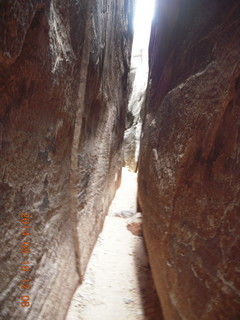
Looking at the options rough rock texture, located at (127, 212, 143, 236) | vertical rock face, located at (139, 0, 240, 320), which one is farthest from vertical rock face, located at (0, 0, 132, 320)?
rough rock texture, located at (127, 212, 143, 236)

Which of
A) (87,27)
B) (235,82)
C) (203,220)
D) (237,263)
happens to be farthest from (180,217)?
(87,27)

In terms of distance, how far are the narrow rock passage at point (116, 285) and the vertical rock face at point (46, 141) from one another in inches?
8.1

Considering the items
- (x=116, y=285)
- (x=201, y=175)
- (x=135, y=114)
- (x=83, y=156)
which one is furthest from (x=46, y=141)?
(x=135, y=114)

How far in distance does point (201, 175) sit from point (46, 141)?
3.81ft

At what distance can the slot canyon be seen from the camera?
1.12m

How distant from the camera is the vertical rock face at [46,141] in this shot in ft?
3.54

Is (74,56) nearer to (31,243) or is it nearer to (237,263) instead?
(31,243)

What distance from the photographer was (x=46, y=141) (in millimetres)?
1529

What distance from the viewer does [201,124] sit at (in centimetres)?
148

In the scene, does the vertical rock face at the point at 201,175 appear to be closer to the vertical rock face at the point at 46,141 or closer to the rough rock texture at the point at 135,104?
the vertical rock face at the point at 46,141

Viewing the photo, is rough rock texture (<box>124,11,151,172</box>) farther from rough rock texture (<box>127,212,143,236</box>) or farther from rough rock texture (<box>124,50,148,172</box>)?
rough rock texture (<box>127,212,143,236</box>)

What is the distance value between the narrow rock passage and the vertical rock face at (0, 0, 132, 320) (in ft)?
0.68

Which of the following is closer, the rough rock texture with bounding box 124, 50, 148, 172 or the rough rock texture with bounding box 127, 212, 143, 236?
the rough rock texture with bounding box 127, 212, 143, 236

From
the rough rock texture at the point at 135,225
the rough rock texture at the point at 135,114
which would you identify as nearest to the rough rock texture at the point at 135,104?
the rough rock texture at the point at 135,114
